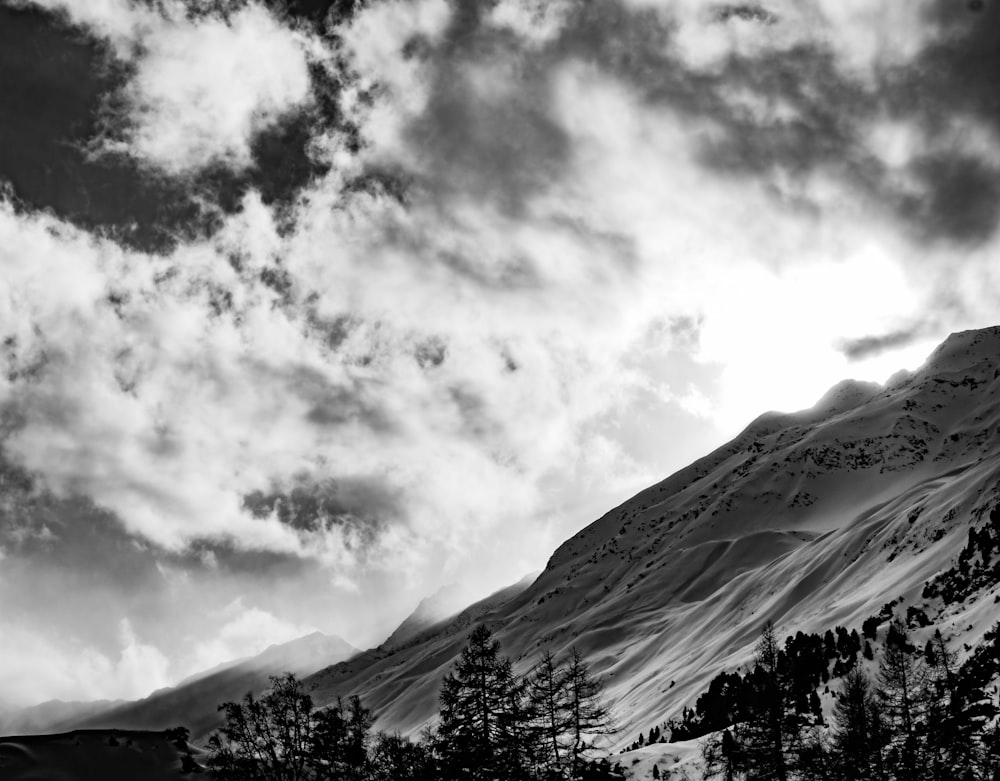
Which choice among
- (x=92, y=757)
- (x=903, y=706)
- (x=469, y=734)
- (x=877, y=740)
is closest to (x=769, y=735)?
(x=877, y=740)

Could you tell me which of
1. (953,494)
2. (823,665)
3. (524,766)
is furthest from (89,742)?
(953,494)

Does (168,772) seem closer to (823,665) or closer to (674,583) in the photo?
(823,665)

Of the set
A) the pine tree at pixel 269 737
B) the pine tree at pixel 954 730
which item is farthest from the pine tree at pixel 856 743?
the pine tree at pixel 269 737

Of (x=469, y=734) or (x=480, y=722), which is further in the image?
(x=480, y=722)

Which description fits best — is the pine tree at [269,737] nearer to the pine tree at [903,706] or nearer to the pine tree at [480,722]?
the pine tree at [480,722]

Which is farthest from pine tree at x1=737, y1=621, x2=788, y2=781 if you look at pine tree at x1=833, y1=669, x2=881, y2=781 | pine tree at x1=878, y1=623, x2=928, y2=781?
pine tree at x1=878, y1=623, x2=928, y2=781

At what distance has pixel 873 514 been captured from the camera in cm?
13638

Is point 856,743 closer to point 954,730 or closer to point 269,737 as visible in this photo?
point 954,730

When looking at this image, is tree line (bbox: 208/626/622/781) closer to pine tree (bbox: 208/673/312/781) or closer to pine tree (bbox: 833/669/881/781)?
pine tree (bbox: 208/673/312/781)

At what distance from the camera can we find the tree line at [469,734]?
30953 mm

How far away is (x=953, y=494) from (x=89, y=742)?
104 meters

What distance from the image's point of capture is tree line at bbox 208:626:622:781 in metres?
31.0

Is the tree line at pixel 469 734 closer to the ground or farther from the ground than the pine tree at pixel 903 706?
farther from the ground

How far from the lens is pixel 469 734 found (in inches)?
1213
